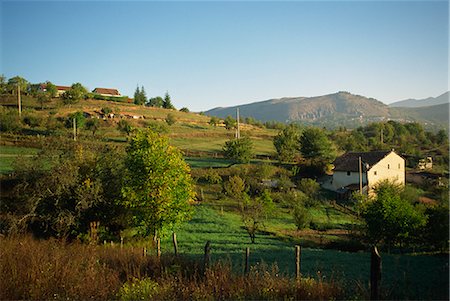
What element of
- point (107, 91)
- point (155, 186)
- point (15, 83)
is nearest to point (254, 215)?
point (155, 186)

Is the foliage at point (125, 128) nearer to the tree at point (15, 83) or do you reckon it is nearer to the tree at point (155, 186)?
the tree at point (15, 83)

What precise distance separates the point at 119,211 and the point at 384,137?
2936 inches

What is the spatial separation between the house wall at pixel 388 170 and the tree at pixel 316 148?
952 cm

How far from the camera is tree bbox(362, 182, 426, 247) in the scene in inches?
727

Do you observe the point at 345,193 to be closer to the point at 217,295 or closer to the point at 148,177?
the point at 148,177

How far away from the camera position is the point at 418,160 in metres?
48.4

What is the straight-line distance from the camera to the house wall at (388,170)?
41.4 meters

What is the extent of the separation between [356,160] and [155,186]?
3629cm

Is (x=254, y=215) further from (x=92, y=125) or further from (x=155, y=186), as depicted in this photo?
(x=92, y=125)

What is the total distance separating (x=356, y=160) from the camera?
44.8 meters

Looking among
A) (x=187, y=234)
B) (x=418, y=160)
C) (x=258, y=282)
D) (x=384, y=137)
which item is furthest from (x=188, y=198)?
(x=384, y=137)

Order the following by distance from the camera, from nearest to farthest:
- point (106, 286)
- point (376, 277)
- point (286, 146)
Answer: point (376, 277), point (106, 286), point (286, 146)

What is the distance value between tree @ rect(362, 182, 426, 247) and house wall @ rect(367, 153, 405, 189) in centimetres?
2235

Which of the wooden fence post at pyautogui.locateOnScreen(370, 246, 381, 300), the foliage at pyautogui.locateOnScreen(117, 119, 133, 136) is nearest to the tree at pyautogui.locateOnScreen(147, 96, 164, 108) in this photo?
the foliage at pyautogui.locateOnScreen(117, 119, 133, 136)
